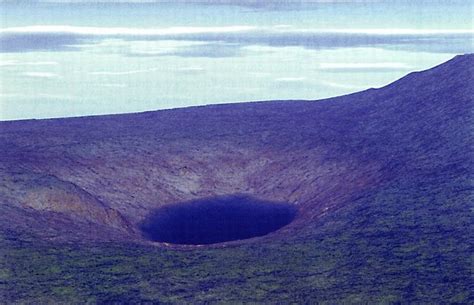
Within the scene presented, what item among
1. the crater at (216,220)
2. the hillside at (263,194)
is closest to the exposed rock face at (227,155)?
the hillside at (263,194)

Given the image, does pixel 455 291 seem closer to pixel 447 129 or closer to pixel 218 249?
pixel 218 249

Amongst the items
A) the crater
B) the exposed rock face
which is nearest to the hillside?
the exposed rock face

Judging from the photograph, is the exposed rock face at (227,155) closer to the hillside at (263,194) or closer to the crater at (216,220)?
the hillside at (263,194)

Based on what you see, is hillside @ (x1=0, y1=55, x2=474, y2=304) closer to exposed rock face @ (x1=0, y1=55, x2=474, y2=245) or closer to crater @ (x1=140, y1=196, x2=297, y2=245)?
exposed rock face @ (x1=0, y1=55, x2=474, y2=245)

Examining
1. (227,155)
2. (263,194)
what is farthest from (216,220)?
(227,155)

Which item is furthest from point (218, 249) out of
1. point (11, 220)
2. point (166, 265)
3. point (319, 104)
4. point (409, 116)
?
point (319, 104)

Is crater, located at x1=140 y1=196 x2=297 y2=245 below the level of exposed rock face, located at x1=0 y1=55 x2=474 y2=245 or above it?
below
